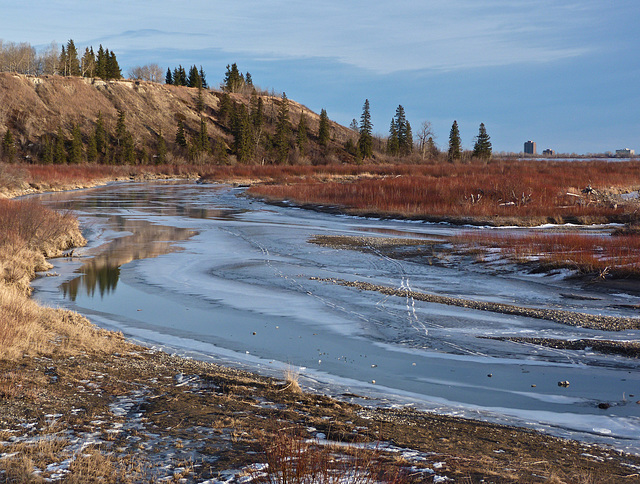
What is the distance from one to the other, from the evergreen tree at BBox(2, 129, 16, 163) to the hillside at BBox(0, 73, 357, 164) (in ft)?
1.55

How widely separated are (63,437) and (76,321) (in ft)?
15.3

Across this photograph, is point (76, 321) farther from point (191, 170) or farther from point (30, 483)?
point (191, 170)

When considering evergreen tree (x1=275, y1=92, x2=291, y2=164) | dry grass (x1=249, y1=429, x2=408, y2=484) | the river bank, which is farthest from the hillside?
dry grass (x1=249, y1=429, x2=408, y2=484)

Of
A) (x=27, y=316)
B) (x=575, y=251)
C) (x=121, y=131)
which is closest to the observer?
(x=27, y=316)

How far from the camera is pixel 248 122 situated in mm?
108688

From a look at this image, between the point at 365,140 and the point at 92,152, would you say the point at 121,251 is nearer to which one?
the point at 92,152

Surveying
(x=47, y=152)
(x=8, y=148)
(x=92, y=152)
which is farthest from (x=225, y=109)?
(x=8, y=148)

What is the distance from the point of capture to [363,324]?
415 inches

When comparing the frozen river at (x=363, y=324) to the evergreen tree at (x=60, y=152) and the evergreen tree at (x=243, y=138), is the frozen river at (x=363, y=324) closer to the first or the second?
the evergreen tree at (x=60, y=152)

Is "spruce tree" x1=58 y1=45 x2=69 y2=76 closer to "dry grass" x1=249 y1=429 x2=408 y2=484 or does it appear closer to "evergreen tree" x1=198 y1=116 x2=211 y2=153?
"evergreen tree" x1=198 y1=116 x2=211 y2=153

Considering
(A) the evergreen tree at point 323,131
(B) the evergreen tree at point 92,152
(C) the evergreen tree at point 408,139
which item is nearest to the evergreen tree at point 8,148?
(B) the evergreen tree at point 92,152

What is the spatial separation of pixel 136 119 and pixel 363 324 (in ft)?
336

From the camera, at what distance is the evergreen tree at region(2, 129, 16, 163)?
76375mm

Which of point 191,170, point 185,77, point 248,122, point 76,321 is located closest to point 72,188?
point 191,170
